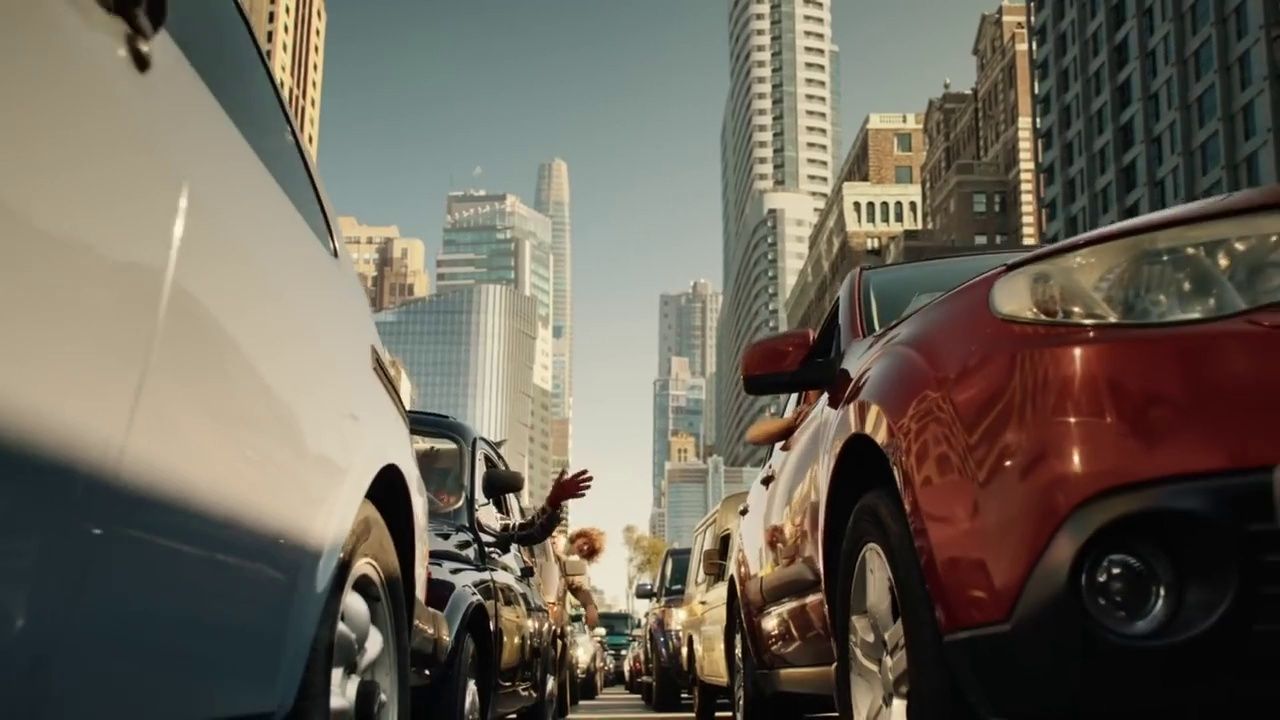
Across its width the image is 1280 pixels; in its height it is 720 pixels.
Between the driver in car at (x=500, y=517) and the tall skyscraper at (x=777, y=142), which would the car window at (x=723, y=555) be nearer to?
the driver in car at (x=500, y=517)

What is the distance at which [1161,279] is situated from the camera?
2652 millimetres

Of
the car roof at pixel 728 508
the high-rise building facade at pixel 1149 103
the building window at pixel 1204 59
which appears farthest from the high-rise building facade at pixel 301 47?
the car roof at pixel 728 508

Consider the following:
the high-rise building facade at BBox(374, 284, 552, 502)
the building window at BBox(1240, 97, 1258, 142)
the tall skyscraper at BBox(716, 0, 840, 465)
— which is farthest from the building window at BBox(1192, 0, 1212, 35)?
the high-rise building facade at BBox(374, 284, 552, 502)

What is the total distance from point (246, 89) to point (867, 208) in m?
109

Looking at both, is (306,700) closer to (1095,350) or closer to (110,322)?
(110,322)

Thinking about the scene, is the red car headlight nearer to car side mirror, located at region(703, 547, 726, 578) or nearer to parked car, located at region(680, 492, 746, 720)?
parked car, located at region(680, 492, 746, 720)

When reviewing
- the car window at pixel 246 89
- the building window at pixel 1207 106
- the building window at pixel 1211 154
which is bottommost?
the car window at pixel 246 89

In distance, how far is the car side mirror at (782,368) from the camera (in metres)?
4.24

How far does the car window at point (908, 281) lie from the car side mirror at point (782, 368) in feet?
0.74

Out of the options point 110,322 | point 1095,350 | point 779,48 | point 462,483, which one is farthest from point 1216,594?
point 779,48

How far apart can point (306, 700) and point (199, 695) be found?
22.7 inches

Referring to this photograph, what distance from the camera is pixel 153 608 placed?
1840 millimetres

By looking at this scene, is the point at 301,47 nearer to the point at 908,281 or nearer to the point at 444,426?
the point at 444,426

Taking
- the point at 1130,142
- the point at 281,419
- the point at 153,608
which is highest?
the point at 1130,142
